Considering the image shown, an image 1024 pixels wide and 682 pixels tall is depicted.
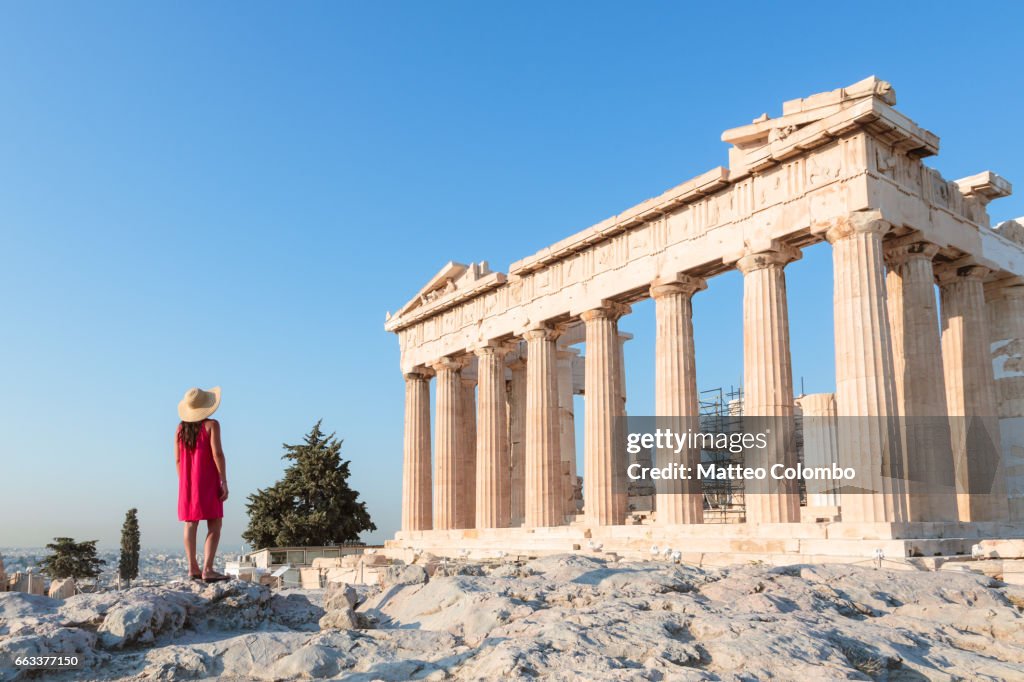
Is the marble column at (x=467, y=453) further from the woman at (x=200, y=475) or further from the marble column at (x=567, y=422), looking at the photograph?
the woman at (x=200, y=475)

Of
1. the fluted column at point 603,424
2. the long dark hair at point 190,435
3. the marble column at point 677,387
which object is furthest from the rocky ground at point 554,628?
the fluted column at point 603,424

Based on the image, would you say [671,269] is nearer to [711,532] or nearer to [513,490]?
[711,532]

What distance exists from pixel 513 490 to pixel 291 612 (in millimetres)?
31692

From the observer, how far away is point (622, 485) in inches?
1176

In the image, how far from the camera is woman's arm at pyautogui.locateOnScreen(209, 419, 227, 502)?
10.3 m

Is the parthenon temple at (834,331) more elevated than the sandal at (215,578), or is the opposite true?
the parthenon temple at (834,331)

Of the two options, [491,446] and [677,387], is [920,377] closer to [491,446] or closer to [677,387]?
[677,387]

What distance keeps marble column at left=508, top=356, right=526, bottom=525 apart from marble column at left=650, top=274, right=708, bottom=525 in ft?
46.7

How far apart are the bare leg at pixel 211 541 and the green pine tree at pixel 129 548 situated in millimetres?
42670

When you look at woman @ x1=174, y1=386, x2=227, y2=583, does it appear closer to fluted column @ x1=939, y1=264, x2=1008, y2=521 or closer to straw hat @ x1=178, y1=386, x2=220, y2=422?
straw hat @ x1=178, y1=386, x2=220, y2=422

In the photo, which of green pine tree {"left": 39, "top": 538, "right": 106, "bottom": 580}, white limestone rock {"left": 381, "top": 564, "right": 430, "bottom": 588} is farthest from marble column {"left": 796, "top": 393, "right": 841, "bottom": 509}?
green pine tree {"left": 39, "top": 538, "right": 106, "bottom": 580}

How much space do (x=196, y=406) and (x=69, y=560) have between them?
40336mm

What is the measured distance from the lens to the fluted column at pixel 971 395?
24797mm

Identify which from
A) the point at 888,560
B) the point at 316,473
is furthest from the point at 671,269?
the point at 316,473
